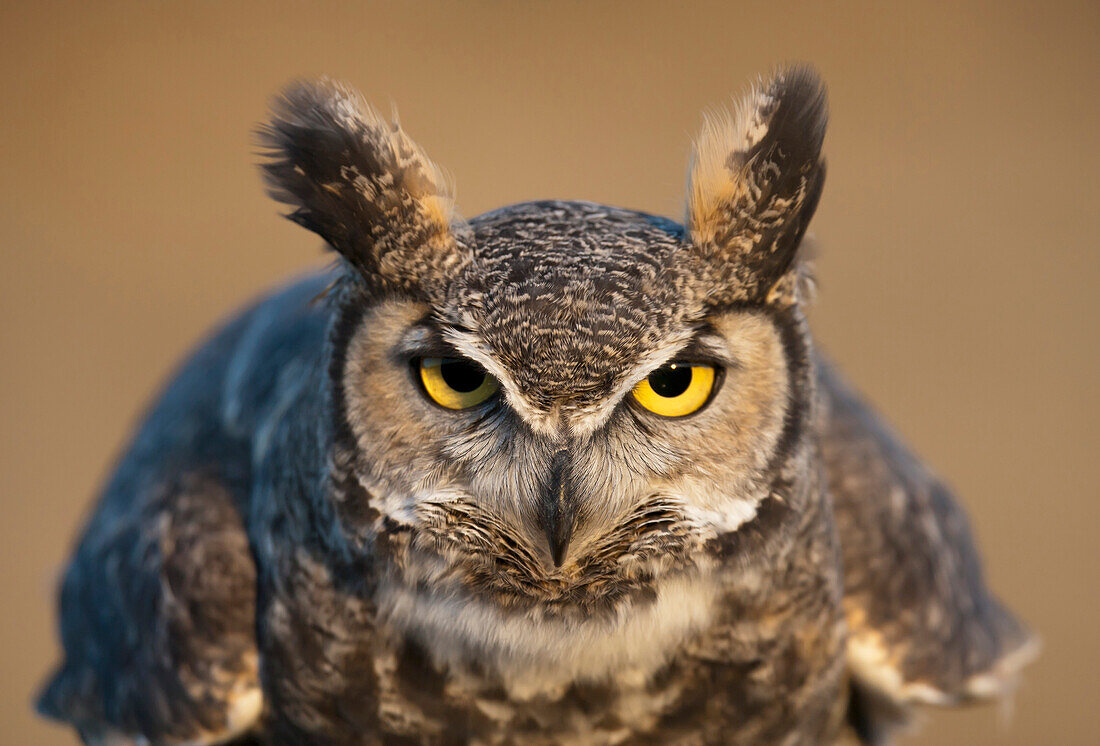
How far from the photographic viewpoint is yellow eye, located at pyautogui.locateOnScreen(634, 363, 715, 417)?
154 centimetres

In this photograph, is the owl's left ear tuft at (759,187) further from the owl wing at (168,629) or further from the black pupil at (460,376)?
the owl wing at (168,629)

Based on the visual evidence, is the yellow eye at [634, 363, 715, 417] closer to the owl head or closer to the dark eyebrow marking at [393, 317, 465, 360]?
the owl head

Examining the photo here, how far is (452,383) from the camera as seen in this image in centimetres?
155

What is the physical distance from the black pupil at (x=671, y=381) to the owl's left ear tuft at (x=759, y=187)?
0.10 m

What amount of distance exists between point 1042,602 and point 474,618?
4.11 metres

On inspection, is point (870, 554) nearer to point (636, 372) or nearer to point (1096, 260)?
point (636, 372)

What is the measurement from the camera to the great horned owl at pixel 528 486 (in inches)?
59.8

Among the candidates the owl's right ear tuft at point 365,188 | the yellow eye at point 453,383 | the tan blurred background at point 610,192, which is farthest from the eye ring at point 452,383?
the tan blurred background at point 610,192

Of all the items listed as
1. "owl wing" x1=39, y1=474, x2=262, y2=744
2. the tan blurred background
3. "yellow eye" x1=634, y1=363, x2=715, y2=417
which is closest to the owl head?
"yellow eye" x1=634, y1=363, x2=715, y2=417

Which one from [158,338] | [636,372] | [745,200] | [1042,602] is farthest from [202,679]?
[158,338]

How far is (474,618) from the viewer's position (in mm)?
1679

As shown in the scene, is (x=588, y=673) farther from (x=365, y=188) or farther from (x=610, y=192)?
(x=610, y=192)

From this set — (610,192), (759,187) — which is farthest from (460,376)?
(610,192)

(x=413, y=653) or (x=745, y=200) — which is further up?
(x=745, y=200)
